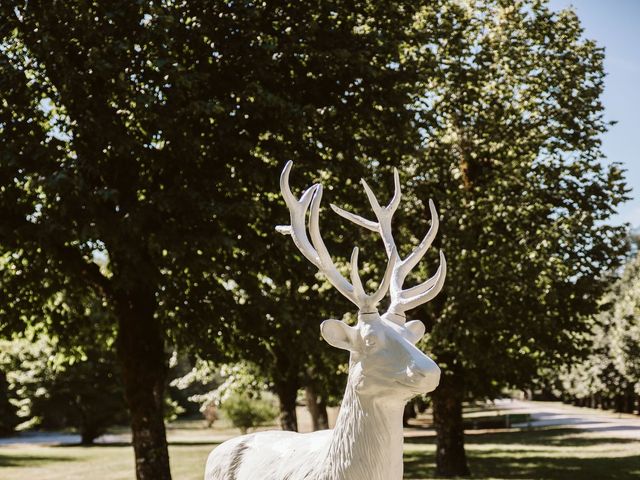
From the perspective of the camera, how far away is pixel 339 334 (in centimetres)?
449

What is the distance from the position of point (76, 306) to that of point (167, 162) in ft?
11.3

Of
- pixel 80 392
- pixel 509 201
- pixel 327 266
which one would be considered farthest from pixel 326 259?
pixel 80 392

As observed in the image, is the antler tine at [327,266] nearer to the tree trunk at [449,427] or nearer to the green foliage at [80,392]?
the tree trunk at [449,427]

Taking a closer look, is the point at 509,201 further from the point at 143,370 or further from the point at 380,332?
the point at 380,332

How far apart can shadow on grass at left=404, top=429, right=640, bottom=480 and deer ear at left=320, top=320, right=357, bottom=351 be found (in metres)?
14.5

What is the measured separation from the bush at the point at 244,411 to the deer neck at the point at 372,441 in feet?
99.7

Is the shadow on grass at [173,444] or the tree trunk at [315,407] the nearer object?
the tree trunk at [315,407]

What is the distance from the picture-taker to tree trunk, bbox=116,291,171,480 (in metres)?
12.5

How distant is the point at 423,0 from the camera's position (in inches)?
597

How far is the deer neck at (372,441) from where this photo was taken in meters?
4.42

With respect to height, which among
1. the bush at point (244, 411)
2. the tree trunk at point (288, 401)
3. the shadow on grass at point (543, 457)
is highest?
the tree trunk at point (288, 401)

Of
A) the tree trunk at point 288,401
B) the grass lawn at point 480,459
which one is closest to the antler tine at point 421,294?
the grass lawn at point 480,459

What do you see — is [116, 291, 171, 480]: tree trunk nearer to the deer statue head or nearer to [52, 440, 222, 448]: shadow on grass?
the deer statue head

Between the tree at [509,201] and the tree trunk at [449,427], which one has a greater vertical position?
the tree at [509,201]
